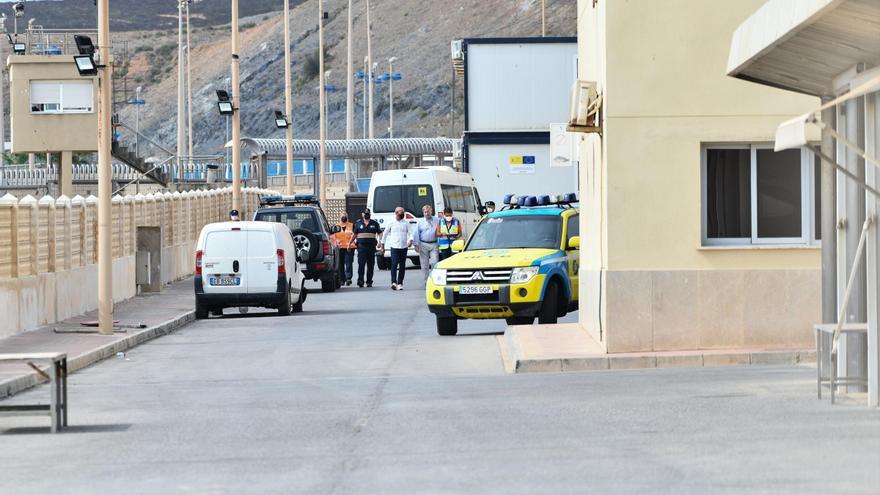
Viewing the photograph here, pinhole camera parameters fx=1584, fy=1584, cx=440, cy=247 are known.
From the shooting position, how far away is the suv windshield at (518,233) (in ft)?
77.3

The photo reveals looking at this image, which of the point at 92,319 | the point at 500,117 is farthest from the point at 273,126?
the point at 92,319

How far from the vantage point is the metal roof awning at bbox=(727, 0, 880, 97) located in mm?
11594

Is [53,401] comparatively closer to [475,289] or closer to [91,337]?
[475,289]

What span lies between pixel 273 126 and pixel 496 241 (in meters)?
140

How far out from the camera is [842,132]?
44.4 ft

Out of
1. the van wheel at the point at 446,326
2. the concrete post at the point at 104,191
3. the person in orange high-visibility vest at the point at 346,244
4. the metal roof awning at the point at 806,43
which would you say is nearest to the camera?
the metal roof awning at the point at 806,43

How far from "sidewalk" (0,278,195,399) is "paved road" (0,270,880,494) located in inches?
23.0

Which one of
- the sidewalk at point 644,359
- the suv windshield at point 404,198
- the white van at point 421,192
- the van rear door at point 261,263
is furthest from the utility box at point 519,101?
the sidewalk at point 644,359

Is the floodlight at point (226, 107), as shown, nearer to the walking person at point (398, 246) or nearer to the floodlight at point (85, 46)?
the walking person at point (398, 246)

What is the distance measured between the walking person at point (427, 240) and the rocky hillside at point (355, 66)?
98133mm

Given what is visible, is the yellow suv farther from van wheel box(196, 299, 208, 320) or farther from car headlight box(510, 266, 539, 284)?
van wheel box(196, 299, 208, 320)

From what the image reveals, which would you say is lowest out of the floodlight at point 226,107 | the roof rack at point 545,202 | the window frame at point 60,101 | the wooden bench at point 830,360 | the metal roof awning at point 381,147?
the wooden bench at point 830,360

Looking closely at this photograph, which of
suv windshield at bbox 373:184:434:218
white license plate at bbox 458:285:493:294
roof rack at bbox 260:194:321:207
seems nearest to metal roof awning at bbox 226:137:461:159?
suv windshield at bbox 373:184:434:218

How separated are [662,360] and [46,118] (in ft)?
189
